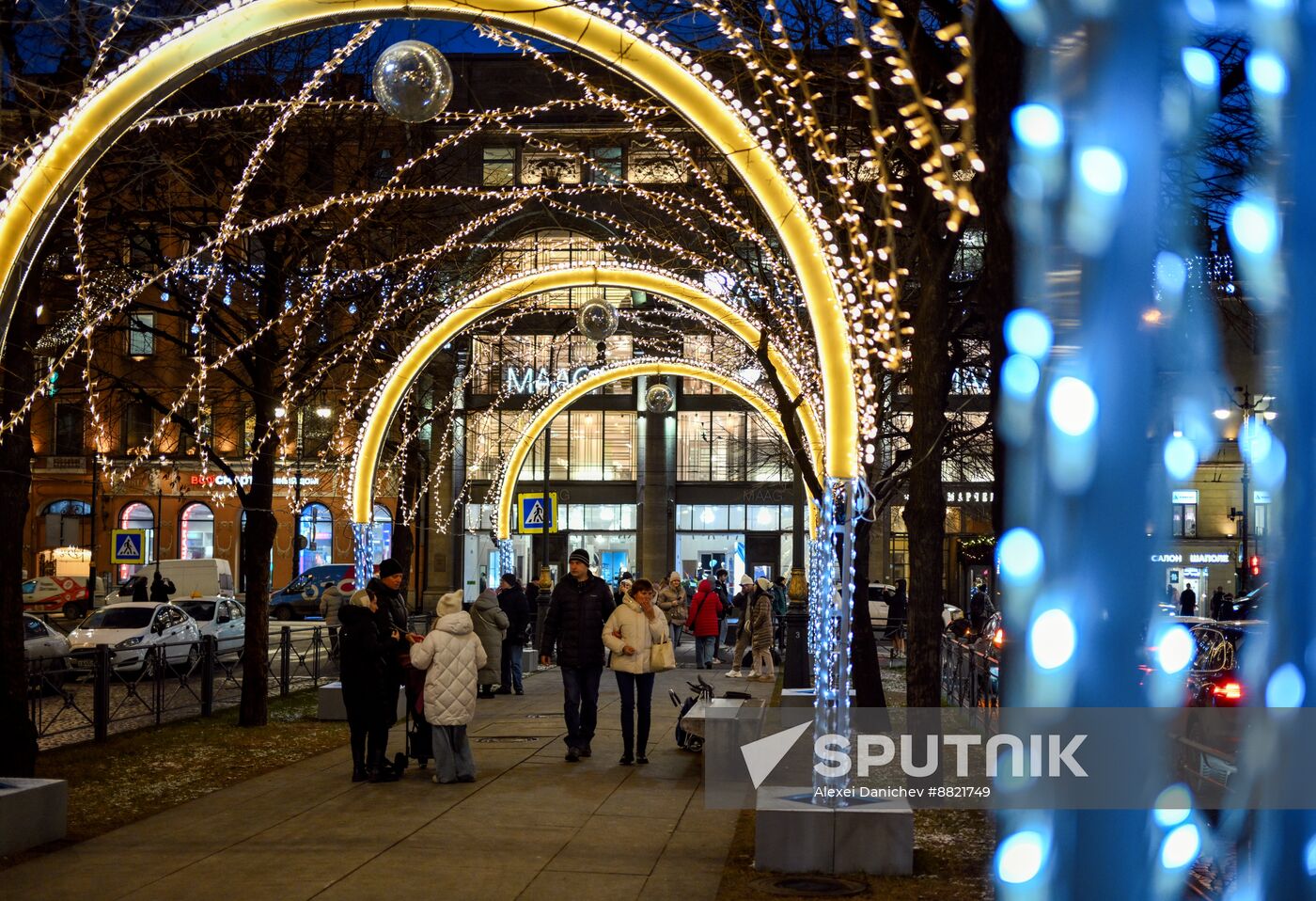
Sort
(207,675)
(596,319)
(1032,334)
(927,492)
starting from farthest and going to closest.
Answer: (596,319), (207,675), (927,492), (1032,334)

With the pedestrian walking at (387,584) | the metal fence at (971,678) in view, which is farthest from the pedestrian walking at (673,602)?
the pedestrian walking at (387,584)

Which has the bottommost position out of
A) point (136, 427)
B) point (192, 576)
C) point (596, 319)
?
point (192, 576)

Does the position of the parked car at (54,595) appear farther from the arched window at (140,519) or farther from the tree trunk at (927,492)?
the tree trunk at (927,492)

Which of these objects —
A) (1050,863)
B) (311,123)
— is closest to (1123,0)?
(1050,863)

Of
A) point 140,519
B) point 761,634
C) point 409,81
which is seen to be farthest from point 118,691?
point 140,519

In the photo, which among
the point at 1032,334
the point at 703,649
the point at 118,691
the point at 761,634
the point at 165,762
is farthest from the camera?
the point at 703,649

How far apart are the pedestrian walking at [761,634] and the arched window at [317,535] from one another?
37812 mm

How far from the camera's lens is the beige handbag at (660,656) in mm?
14070

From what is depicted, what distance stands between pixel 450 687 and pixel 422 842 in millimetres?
2680

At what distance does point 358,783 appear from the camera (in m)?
12.8

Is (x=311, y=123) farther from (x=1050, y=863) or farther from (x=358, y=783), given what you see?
(x=1050, y=863)

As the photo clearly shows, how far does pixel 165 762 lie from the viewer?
47.6 ft

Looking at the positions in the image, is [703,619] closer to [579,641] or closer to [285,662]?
[285,662]

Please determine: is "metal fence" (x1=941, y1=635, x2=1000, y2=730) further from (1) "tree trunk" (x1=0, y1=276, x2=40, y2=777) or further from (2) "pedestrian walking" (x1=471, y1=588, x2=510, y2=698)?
(1) "tree trunk" (x1=0, y1=276, x2=40, y2=777)
